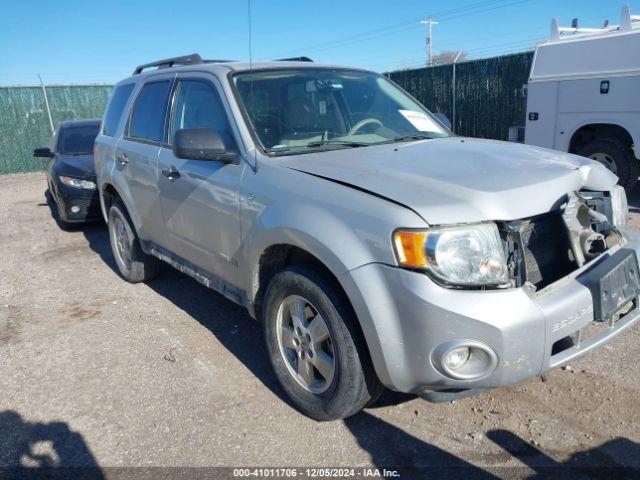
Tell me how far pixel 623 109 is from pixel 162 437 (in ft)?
24.2

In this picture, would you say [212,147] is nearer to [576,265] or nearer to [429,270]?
[429,270]

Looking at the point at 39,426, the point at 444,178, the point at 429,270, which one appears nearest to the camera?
the point at 429,270

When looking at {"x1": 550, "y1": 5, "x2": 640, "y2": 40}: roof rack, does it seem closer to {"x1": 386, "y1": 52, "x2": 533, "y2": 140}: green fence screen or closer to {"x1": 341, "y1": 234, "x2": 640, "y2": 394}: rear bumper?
{"x1": 386, "y1": 52, "x2": 533, "y2": 140}: green fence screen

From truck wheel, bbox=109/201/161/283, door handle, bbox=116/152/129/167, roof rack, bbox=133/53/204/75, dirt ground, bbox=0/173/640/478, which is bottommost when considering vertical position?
dirt ground, bbox=0/173/640/478

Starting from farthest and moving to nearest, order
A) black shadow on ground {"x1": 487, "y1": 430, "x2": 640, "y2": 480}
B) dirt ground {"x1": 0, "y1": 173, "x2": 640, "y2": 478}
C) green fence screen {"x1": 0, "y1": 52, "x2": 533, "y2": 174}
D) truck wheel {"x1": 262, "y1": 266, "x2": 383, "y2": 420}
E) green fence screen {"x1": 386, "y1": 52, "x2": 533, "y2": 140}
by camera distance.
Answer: green fence screen {"x1": 0, "y1": 52, "x2": 533, "y2": 174} → green fence screen {"x1": 386, "y1": 52, "x2": 533, "y2": 140} → dirt ground {"x1": 0, "y1": 173, "x2": 640, "y2": 478} → truck wheel {"x1": 262, "y1": 266, "x2": 383, "y2": 420} → black shadow on ground {"x1": 487, "y1": 430, "x2": 640, "y2": 480}

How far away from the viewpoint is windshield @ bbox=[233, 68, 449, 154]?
11.3 ft

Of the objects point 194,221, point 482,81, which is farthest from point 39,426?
point 482,81

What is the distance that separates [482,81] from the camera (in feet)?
44.4

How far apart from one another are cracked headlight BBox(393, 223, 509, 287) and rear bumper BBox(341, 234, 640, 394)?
6 centimetres

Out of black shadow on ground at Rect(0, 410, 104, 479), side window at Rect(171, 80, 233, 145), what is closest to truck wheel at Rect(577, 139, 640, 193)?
side window at Rect(171, 80, 233, 145)

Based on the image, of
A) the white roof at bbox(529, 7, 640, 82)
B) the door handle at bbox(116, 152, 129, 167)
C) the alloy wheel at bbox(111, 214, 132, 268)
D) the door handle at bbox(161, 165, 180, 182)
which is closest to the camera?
the door handle at bbox(161, 165, 180, 182)

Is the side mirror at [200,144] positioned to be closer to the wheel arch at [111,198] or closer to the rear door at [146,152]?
the rear door at [146,152]

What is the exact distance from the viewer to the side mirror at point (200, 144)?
3191mm

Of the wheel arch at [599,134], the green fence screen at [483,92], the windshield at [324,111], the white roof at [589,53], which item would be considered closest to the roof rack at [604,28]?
the white roof at [589,53]
